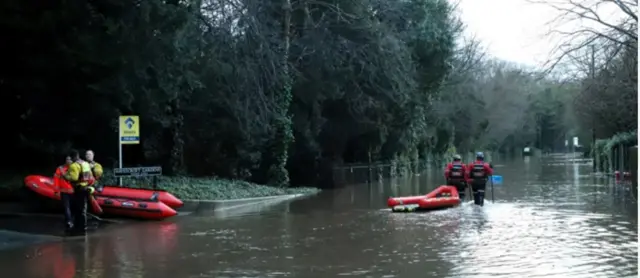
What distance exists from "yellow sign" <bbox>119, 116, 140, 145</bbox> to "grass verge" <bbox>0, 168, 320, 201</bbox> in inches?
93.5

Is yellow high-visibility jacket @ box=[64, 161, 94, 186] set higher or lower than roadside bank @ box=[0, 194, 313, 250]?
higher

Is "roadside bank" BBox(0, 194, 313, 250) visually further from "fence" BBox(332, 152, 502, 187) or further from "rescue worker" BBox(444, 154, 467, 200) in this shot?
"fence" BBox(332, 152, 502, 187)

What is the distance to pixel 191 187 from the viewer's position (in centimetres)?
2159

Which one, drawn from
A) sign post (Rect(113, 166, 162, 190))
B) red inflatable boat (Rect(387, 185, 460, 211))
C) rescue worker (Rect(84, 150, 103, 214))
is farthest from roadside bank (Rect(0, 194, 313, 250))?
red inflatable boat (Rect(387, 185, 460, 211))

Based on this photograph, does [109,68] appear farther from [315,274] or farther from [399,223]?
[315,274]

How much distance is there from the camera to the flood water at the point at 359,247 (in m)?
10.3

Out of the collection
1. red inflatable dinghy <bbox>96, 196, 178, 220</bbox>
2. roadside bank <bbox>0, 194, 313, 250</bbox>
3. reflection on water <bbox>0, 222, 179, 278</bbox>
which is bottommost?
reflection on water <bbox>0, 222, 179, 278</bbox>

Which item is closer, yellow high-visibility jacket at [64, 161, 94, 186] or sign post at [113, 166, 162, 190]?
yellow high-visibility jacket at [64, 161, 94, 186]

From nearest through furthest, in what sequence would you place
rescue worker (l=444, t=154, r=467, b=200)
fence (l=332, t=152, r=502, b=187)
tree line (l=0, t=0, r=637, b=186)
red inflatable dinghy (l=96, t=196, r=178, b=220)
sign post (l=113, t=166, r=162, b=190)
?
red inflatable dinghy (l=96, t=196, r=178, b=220), tree line (l=0, t=0, r=637, b=186), sign post (l=113, t=166, r=162, b=190), rescue worker (l=444, t=154, r=467, b=200), fence (l=332, t=152, r=502, b=187)

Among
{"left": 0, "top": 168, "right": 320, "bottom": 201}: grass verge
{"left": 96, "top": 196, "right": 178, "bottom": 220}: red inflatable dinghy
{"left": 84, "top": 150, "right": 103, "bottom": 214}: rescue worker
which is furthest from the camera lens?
{"left": 0, "top": 168, "right": 320, "bottom": 201}: grass verge

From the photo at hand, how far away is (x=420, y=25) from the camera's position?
38.2 m

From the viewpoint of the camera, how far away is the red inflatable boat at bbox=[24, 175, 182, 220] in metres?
16.4

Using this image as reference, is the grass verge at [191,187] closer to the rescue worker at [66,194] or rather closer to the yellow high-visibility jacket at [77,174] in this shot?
the rescue worker at [66,194]

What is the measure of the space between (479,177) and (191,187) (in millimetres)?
8109
